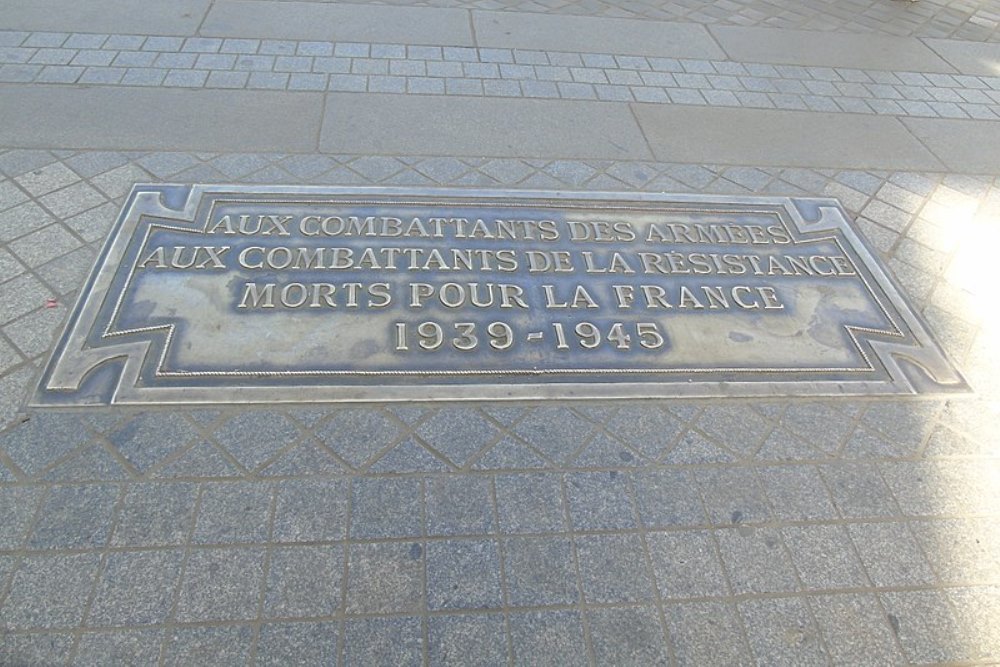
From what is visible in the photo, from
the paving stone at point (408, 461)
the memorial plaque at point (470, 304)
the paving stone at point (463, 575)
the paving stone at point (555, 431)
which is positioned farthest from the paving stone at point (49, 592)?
the paving stone at point (555, 431)

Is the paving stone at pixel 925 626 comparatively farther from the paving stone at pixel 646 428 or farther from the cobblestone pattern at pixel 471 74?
the cobblestone pattern at pixel 471 74

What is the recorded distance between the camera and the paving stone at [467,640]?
2016 mm

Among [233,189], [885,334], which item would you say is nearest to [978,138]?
[885,334]

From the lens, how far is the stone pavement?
2.09 m

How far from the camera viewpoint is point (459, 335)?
295cm

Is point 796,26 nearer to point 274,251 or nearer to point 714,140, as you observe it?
point 714,140

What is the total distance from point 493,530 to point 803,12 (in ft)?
22.1

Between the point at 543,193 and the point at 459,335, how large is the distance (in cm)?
132

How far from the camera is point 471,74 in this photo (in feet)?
16.4

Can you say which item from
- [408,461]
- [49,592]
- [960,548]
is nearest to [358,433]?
[408,461]

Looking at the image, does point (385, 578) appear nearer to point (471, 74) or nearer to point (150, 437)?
point (150, 437)

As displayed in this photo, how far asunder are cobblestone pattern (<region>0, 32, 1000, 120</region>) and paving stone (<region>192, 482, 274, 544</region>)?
3.26 metres

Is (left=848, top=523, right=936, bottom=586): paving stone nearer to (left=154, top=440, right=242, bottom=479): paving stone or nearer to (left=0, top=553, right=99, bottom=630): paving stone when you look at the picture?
(left=154, top=440, right=242, bottom=479): paving stone

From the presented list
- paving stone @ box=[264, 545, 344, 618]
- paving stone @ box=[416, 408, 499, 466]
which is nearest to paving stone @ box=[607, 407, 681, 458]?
paving stone @ box=[416, 408, 499, 466]
